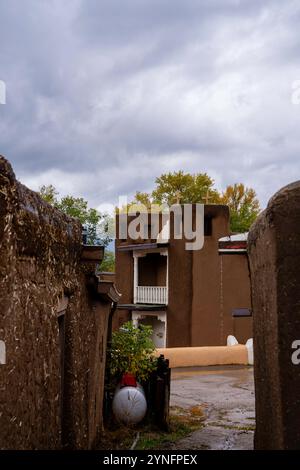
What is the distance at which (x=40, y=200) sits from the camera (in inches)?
210

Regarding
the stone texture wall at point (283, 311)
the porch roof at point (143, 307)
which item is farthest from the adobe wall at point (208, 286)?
the stone texture wall at point (283, 311)

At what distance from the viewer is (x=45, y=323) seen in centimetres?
528

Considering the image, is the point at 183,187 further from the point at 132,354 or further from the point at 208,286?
the point at 132,354

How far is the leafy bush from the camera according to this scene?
406 inches

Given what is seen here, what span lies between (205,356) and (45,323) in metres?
15.1

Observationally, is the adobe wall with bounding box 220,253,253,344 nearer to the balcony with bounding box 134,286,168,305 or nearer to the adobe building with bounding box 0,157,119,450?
the balcony with bounding box 134,286,168,305

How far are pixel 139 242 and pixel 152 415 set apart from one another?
1882 centimetres

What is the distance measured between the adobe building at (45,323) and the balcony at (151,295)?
19.1m

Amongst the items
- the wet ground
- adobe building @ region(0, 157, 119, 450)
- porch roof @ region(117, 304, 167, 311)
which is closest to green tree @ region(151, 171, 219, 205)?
porch roof @ region(117, 304, 167, 311)

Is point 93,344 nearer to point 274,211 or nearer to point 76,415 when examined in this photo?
point 76,415

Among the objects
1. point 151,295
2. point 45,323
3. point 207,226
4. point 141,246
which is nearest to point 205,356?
point 207,226

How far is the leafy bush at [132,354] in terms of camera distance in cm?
1031

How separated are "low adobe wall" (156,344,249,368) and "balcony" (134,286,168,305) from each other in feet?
24.6
